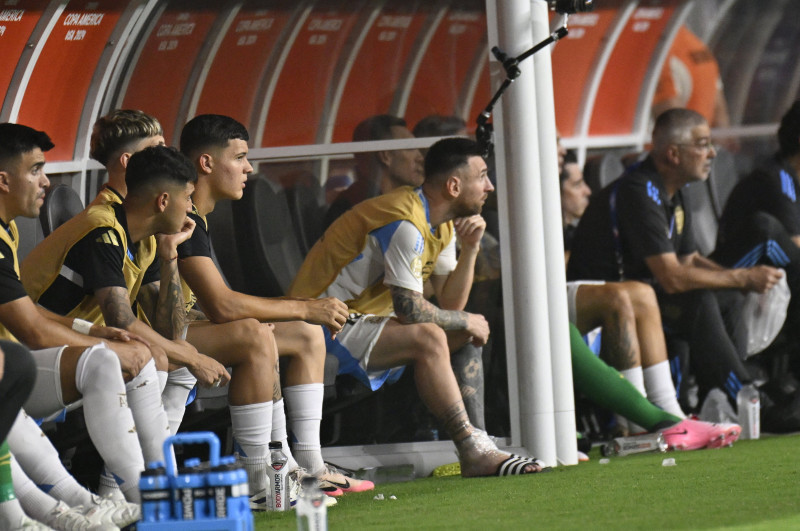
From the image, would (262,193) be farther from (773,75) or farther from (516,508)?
(773,75)

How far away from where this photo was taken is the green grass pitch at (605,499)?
3488mm

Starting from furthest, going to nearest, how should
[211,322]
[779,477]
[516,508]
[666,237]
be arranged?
[666,237], [211,322], [779,477], [516,508]

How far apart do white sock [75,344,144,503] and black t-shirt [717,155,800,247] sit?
4.23 m

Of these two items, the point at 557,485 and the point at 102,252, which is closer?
the point at 102,252

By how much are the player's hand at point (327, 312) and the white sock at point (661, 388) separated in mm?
2057

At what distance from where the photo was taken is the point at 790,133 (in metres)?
7.14

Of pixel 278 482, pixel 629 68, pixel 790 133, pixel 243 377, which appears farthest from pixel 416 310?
pixel 629 68

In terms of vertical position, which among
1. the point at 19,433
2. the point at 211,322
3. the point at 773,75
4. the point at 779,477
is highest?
the point at 773,75

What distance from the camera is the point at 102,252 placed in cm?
414

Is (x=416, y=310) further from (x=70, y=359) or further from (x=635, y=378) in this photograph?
(x=70, y=359)

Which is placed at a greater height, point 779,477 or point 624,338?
point 624,338

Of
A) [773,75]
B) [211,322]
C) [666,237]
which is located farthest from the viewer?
[773,75]

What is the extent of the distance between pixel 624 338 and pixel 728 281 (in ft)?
2.41

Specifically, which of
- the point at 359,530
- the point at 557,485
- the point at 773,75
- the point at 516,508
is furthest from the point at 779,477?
the point at 773,75
